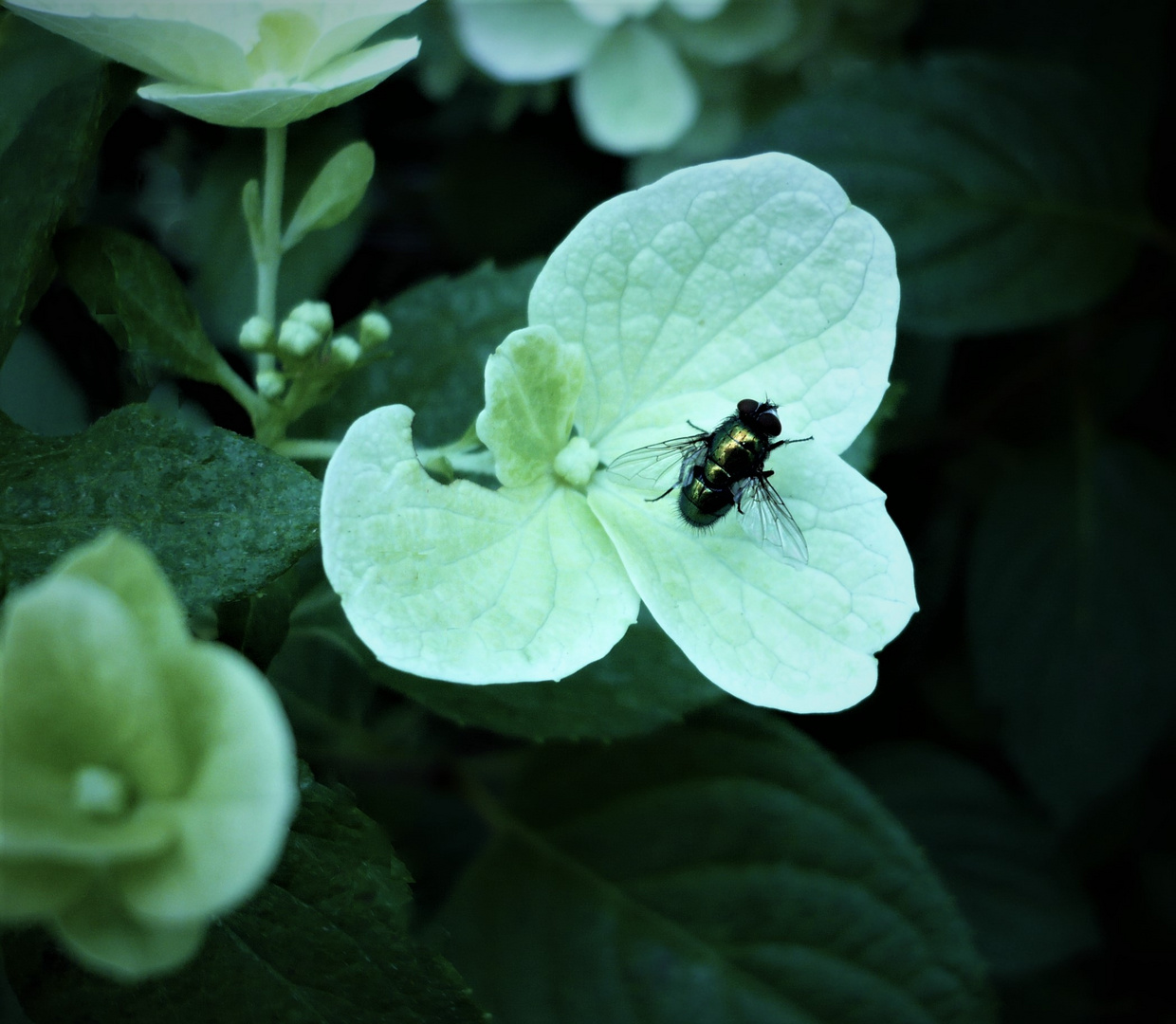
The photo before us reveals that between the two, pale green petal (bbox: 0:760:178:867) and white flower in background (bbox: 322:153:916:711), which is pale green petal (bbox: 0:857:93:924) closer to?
pale green petal (bbox: 0:760:178:867)

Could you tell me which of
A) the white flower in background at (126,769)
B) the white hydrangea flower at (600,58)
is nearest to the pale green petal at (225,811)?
the white flower in background at (126,769)

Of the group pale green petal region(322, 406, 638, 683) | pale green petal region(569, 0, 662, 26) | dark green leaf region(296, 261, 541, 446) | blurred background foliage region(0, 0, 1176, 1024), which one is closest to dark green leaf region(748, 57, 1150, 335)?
blurred background foliage region(0, 0, 1176, 1024)

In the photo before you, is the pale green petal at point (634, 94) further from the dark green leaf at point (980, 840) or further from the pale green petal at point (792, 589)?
the dark green leaf at point (980, 840)

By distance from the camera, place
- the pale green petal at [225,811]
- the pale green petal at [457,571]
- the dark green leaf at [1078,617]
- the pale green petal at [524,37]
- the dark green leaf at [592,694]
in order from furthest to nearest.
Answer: the dark green leaf at [1078,617] < the pale green petal at [524,37] < the dark green leaf at [592,694] < the pale green petal at [457,571] < the pale green petal at [225,811]

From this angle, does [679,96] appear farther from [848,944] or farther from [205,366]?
[848,944]

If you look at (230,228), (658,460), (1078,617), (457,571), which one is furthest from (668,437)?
(1078,617)

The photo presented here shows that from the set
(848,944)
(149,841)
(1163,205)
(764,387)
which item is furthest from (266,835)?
(1163,205)
